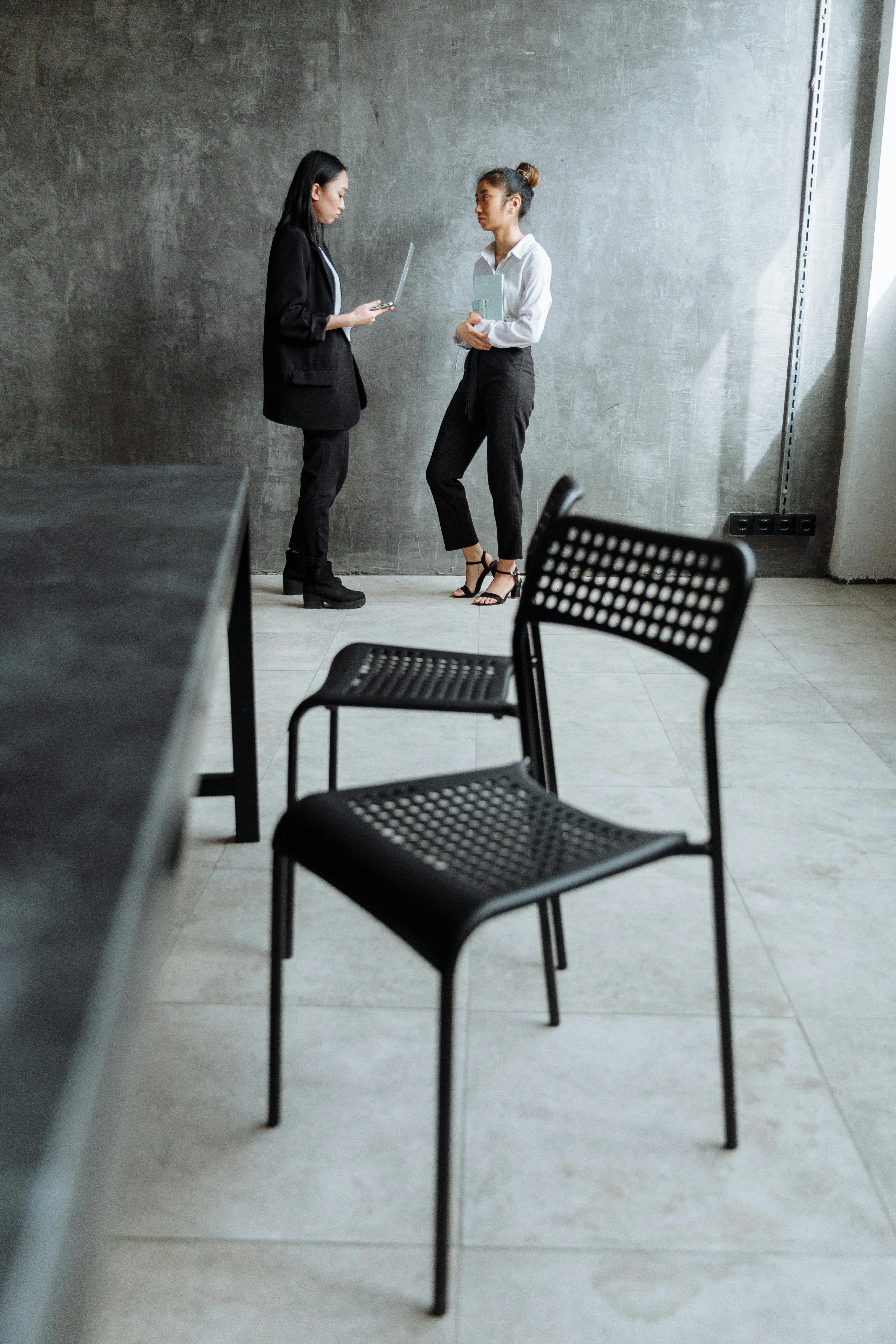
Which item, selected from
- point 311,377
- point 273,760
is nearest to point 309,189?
point 311,377

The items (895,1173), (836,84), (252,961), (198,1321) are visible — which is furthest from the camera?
(836,84)

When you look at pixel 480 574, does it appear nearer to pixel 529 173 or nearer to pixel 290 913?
pixel 529 173

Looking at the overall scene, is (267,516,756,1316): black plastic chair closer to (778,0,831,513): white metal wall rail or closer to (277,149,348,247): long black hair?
(277,149,348,247): long black hair

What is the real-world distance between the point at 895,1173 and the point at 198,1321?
2.68ft

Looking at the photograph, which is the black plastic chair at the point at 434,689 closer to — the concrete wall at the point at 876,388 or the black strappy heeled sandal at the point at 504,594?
the black strappy heeled sandal at the point at 504,594

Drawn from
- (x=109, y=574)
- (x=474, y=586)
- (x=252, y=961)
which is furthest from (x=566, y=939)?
(x=474, y=586)

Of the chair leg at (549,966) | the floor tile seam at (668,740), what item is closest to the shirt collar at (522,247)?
the floor tile seam at (668,740)

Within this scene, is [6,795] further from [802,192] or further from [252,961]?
[802,192]

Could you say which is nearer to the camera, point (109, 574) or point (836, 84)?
point (109, 574)

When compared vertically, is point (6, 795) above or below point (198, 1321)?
above

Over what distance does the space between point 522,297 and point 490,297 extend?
119mm

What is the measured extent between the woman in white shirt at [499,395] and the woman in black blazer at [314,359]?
386 millimetres

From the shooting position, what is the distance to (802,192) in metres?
4.42

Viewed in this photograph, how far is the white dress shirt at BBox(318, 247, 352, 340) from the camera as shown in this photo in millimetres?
3951
